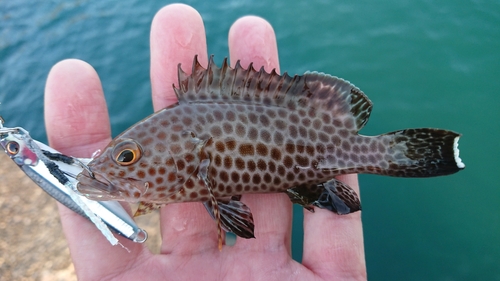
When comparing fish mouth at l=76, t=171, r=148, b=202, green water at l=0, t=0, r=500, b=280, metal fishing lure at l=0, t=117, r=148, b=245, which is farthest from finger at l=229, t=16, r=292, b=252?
green water at l=0, t=0, r=500, b=280

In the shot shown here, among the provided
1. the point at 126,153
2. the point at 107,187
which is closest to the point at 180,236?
the point at 107,187

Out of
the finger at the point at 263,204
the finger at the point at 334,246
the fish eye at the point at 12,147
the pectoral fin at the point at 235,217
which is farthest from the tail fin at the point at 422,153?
the fish eye at the point at 12,147

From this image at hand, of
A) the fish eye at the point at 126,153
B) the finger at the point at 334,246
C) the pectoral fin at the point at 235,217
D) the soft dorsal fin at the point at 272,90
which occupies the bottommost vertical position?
the finger at the point at 334,246

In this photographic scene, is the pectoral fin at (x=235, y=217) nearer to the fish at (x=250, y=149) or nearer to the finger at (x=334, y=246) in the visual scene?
the fish at (x=250, y=149)

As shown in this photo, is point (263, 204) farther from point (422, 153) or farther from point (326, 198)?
point (422, 153)

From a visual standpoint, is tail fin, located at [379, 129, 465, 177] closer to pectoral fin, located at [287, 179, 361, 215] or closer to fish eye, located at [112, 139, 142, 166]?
pectoral fin, located at [287, 179, 361, 215]
